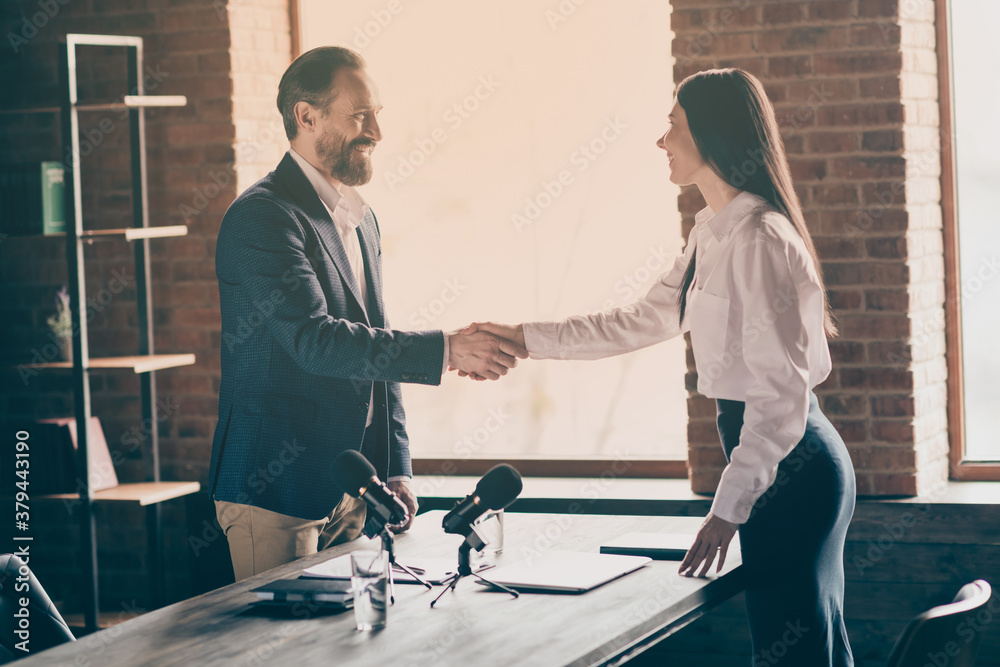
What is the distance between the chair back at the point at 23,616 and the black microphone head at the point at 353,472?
0.57 meters

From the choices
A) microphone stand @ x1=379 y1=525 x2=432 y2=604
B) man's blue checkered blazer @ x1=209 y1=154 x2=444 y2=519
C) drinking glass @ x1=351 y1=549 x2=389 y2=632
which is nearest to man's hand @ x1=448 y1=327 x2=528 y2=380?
man's blue checkered blazer @ x1=209 y1=154 x2=444 y2=519

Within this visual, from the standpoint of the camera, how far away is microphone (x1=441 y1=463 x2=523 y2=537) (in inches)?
73.0

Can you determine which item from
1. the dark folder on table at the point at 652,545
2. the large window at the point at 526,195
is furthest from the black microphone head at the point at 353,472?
the large window at the point at 526,195

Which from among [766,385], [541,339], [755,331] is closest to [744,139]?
[755,331]

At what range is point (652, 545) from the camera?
2.22 meters

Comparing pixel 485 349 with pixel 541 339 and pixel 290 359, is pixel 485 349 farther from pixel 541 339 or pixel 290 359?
pixel 290 359

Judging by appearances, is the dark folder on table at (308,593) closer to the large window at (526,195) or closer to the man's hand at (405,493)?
the man's hand at (405,493)

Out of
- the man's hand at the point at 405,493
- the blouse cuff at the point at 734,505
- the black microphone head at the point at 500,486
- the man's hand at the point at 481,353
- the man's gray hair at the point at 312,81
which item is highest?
the man's gray hair at the point at 312,81

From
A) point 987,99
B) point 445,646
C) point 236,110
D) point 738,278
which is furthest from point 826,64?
point 445,646

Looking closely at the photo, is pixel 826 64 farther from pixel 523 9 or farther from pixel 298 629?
pixel 298 629

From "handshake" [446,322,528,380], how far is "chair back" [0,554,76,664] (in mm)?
1010

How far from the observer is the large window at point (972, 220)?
128 inches

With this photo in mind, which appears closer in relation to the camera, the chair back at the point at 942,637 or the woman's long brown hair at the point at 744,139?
the chair back at the point at 942,637

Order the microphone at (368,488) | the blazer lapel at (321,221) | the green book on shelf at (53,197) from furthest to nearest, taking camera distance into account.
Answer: the green book on shelf at (53,197), the blazer lapel at (321,221), the microphone at (368,488)
